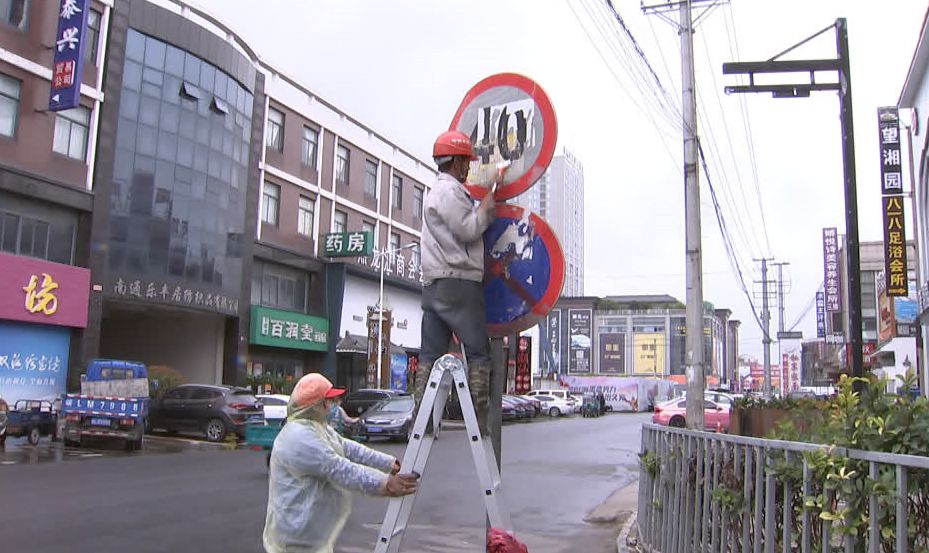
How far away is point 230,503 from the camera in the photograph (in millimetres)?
10070

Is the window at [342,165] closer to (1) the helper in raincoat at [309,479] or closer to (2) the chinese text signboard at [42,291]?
(2) the chinese text signboard at [42,291]

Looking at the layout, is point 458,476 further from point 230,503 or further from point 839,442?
point 839,442

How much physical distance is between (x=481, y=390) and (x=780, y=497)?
198 cm

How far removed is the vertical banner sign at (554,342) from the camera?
82.6m

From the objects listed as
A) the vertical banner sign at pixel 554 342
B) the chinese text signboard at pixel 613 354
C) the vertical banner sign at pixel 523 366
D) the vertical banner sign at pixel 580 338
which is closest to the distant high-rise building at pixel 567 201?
the vertical banner sign at pixel 523 366

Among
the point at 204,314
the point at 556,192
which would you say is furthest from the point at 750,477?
the point at 204,314

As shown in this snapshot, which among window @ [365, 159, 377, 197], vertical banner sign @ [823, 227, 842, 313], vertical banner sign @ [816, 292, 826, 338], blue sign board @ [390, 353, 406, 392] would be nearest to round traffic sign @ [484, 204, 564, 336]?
blue sign board @ [390, 353, 406, 392]

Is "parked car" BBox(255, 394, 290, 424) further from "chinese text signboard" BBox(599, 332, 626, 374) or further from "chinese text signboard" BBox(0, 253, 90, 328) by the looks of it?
"chinese text signboard" BBox(599, 332, 626, 374)

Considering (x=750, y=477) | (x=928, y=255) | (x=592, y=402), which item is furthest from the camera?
(x=592, y=402)

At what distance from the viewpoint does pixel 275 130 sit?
111ft

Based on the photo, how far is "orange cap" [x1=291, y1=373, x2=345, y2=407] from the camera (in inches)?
131

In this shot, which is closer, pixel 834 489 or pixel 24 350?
pixel 834 489

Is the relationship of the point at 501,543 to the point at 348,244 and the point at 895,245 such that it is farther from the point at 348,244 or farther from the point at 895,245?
the point at 348,244

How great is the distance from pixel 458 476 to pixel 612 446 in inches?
405
